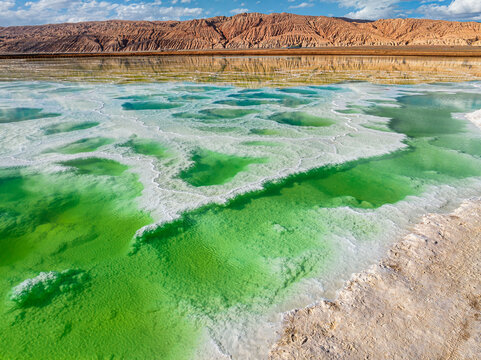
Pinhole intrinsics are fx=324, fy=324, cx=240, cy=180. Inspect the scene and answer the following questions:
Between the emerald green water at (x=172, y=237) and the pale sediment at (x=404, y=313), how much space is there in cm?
28

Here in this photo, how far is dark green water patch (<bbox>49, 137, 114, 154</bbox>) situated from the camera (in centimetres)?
574

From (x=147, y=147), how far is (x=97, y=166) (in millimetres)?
1058

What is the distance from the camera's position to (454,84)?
1386cm

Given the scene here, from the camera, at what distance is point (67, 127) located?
7.26 m

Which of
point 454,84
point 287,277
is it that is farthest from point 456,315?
point 454,84

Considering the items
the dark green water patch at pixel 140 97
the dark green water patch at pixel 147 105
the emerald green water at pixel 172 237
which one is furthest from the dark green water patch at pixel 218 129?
the dark green water patch at pixel 140 97

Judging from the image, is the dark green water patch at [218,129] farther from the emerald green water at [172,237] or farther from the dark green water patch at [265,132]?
the emerald green water at [172,237]

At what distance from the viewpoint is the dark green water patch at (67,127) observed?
22.8 ft

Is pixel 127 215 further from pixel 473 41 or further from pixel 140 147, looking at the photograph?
pixel 473 41

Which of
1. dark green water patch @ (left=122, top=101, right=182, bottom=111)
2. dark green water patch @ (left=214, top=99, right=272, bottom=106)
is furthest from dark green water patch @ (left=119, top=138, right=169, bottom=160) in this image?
dark green water patch @ (left=214, top=99, right=272, bottom=106)

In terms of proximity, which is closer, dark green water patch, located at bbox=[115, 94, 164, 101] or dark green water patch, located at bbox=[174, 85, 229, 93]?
dark green water patch, located at bbox=[115, 94, 164, 101]

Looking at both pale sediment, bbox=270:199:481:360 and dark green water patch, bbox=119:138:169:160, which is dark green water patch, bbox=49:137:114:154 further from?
pale sediment, bbox=270:199:481:360

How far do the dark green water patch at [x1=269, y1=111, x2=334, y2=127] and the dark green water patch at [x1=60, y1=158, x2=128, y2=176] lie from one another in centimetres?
400

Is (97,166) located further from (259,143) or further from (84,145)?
(259,143)
